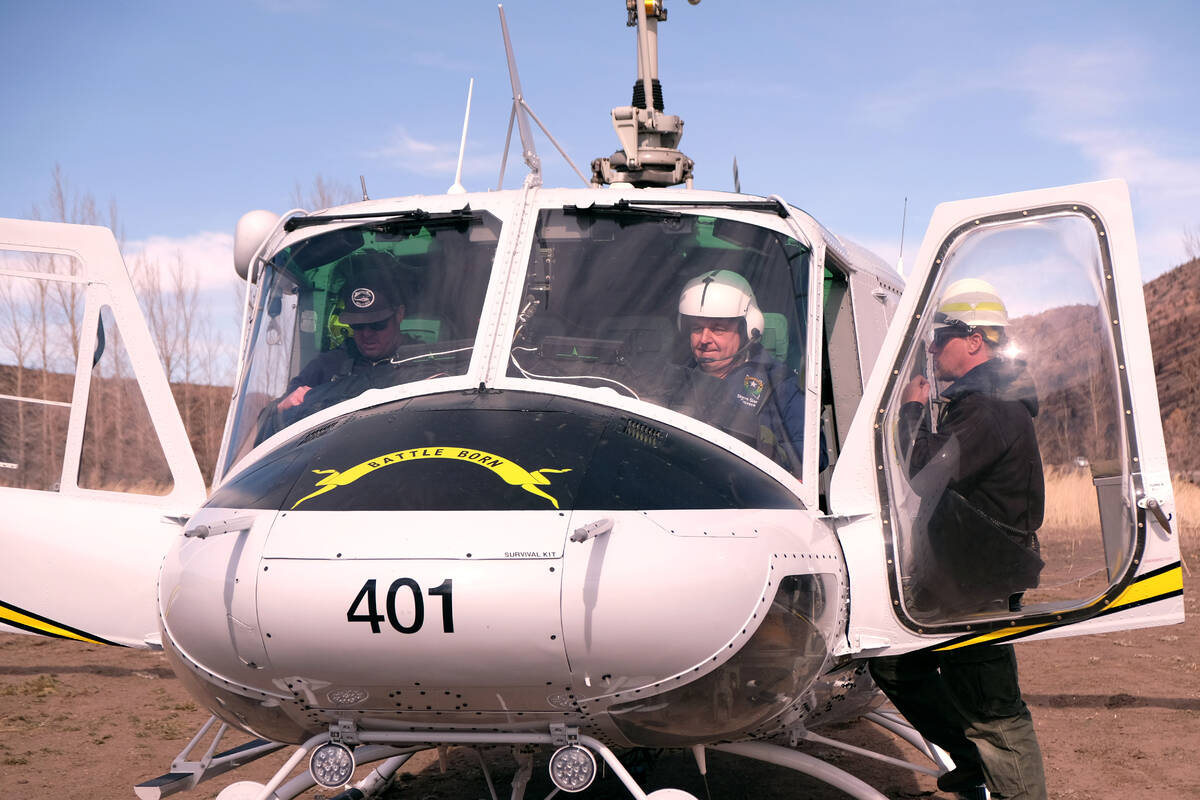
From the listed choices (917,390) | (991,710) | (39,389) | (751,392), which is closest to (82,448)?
(39,389)

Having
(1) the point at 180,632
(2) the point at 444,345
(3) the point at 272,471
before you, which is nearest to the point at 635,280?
(2) the point at 444,345

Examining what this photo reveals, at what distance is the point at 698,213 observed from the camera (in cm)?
443

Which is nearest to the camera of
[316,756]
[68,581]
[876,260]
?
[316,756]

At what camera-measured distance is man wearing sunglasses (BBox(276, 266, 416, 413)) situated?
4273 mm

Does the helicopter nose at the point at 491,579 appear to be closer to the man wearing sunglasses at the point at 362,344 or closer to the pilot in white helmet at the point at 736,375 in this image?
the pilot in white helmet at the point at 736,375

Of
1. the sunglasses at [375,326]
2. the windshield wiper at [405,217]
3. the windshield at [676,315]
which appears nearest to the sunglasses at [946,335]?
the windshield at [676,315]

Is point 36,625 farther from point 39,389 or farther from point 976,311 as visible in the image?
point 976,311

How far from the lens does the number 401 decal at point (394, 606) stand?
3070 mm

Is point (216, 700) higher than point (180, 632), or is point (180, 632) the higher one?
point (180, 632)

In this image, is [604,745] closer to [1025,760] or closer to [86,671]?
[1025,760]

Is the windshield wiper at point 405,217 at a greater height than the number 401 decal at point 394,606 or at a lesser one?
greater

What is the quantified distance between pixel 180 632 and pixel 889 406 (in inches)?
93.5

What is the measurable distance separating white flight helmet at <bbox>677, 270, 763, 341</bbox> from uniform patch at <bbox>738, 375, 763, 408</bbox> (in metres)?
0.19

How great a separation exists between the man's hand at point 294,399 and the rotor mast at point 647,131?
332 centimetres
